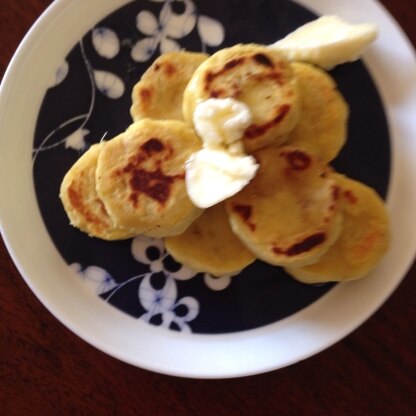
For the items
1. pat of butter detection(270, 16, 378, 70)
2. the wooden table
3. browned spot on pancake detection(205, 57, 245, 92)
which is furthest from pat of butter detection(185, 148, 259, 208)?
the wooden table

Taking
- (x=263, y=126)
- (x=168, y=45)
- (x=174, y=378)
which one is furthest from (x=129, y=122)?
(x=174, y=378)

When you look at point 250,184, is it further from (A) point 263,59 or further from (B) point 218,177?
(A) point 263,59

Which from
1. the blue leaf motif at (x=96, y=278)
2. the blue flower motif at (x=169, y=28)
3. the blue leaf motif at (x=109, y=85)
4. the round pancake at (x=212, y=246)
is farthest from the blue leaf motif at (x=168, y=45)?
the blue leaf motif at (x=96, y=278)

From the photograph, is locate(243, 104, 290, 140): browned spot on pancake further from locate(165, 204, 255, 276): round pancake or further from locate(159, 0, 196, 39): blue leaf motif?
locate(159, 0, 196, 39): blue leaf motif

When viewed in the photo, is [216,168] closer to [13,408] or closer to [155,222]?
[155,222]

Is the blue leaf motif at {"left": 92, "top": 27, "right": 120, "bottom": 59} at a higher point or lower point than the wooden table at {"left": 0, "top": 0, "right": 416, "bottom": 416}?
higher

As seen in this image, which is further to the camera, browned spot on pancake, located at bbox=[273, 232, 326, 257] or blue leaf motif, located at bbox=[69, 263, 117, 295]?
blue leaf motif, located at bbox=[69, 263, 117, 295]

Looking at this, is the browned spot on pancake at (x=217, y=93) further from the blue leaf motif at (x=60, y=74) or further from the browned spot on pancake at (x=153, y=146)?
the blue leaf motif at (x=60, y=74)
